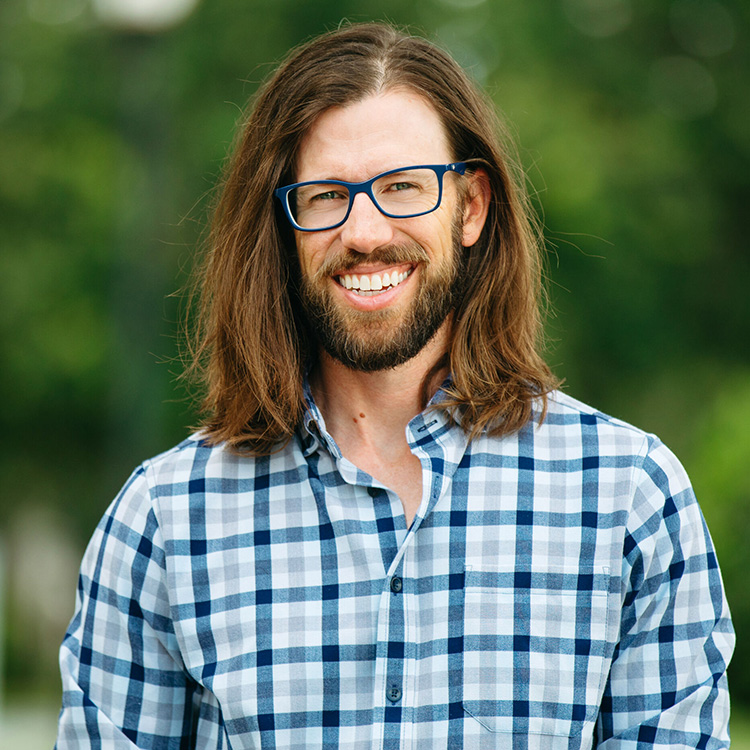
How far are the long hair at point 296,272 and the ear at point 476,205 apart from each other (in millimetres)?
25

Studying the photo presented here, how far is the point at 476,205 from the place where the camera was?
255 cm

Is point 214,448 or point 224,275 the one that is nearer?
point 214,448

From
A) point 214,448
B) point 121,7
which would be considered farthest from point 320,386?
point 121,7

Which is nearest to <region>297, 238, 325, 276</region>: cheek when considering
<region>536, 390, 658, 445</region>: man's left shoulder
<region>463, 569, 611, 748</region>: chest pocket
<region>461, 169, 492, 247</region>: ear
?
<region>461, 169, 492, 247</region>: ear

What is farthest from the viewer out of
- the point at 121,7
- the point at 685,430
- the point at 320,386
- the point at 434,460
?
the point at 685,430

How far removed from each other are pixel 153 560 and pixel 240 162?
100 cm

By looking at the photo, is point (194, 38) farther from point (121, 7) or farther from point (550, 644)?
point (550, 644)

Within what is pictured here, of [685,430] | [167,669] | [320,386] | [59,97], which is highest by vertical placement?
[59,97]

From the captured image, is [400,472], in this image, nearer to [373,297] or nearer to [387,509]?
[387,509]

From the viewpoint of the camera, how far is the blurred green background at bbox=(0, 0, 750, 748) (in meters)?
9.62

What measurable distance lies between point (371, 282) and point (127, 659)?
994mm

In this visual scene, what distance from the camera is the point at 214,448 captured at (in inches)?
95.1

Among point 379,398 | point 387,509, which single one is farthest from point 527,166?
point 387,509

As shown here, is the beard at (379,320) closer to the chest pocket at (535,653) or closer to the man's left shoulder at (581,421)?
the man's left shoulder at (581,421)
